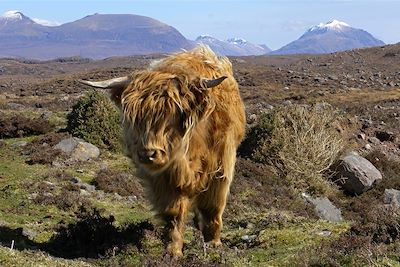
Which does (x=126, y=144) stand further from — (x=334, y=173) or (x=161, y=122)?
(x=334, y=173)

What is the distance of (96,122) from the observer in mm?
16141

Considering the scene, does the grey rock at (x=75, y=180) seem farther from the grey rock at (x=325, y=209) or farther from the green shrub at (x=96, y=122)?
the grey rock at (x=325, y=209)

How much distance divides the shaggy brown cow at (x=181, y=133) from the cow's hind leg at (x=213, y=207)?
12mm

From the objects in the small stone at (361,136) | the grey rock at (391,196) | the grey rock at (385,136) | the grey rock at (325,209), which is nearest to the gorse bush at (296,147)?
the grey rock at (325,209)

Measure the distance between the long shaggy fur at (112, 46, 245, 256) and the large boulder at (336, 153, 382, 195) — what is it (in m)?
8.77

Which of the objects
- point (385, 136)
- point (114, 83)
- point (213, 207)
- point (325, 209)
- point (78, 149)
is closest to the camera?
point (114, 83)

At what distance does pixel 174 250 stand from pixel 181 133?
49.4 inches

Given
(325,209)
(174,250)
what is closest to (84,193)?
(325,209)

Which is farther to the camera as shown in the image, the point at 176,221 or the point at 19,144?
the point at 19,144

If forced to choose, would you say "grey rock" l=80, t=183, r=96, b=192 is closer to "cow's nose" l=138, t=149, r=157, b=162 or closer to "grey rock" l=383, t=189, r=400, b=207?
"cow's nose" l=138, t=149, r=157, b=162

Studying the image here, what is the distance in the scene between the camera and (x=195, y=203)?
751 cm

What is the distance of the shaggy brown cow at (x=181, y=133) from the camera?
632 cm

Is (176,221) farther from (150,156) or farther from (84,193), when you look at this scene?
(84,193)

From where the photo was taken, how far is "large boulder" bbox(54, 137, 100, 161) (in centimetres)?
1461
